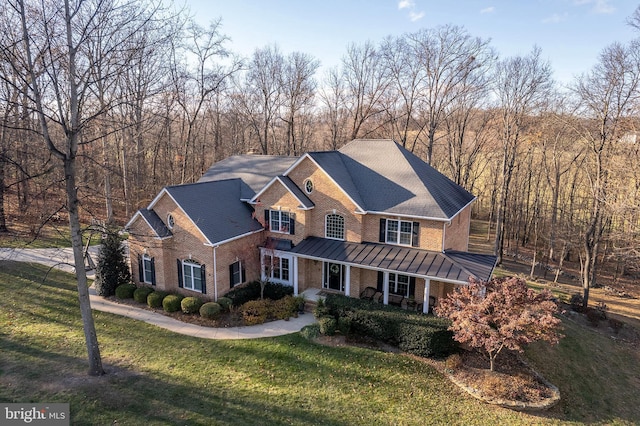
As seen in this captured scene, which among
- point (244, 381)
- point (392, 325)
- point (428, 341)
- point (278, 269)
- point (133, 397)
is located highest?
point (278, 269)

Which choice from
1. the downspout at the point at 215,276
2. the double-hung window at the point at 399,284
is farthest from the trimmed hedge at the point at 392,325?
the downspout at the point at 215,276

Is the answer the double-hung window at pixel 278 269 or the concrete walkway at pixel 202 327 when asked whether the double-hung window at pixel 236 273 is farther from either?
the concrete walkway at pixel 202 327

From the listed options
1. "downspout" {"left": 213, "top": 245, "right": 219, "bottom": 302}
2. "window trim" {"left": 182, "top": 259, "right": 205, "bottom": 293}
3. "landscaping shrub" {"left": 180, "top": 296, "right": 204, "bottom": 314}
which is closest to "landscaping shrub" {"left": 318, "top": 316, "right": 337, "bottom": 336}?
"downspout" {"left": 213, "top": 245, "right": 219, "bottom": 302}

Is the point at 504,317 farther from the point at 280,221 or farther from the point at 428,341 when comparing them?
the point at 280,221

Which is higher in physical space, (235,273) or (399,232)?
(399,232)

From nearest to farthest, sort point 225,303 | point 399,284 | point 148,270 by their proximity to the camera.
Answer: point 225,303 < point 399,284 < point 148,270

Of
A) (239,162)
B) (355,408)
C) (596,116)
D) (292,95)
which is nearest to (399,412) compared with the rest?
(355,408)

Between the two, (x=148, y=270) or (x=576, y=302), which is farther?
(x=576, y=302)

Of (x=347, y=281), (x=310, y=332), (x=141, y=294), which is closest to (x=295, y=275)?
(x=347, y=281)
